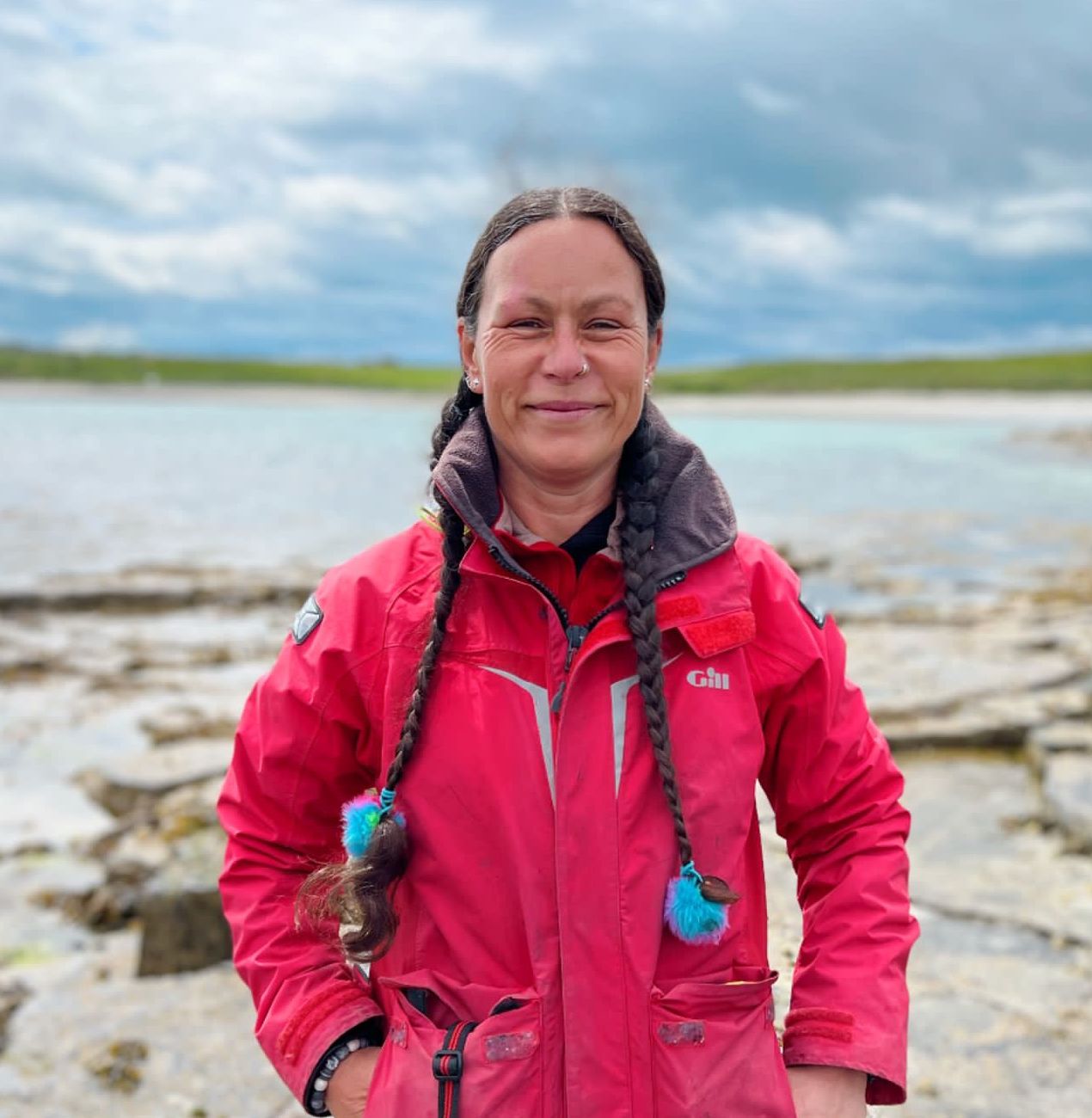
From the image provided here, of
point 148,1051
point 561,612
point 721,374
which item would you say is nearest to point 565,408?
point 561,612

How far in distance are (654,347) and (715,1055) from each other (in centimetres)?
131

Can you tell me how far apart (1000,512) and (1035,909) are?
56.2 ft

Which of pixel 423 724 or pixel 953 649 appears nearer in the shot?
pixel 423 724

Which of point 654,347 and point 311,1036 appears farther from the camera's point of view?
point 654,347

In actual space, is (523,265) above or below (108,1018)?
above

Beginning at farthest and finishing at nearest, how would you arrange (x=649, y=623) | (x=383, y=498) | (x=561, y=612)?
(x=383, y=498) < (x=561, y=612) < (x=649, y=623)

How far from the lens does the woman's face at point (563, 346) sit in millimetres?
2090

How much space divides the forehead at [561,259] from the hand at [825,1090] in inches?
55.5

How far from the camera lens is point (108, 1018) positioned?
12.3 feet

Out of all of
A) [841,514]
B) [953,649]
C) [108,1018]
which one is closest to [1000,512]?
[841,514]

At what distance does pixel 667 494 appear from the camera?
2174 mm

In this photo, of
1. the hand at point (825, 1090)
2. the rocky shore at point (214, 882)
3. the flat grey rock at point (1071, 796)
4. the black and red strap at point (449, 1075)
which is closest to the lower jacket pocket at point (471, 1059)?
the black and red strap at point (449, 1075)

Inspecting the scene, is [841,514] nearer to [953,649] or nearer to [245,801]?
[953,649]

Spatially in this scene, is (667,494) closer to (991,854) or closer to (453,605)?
(453,605)
